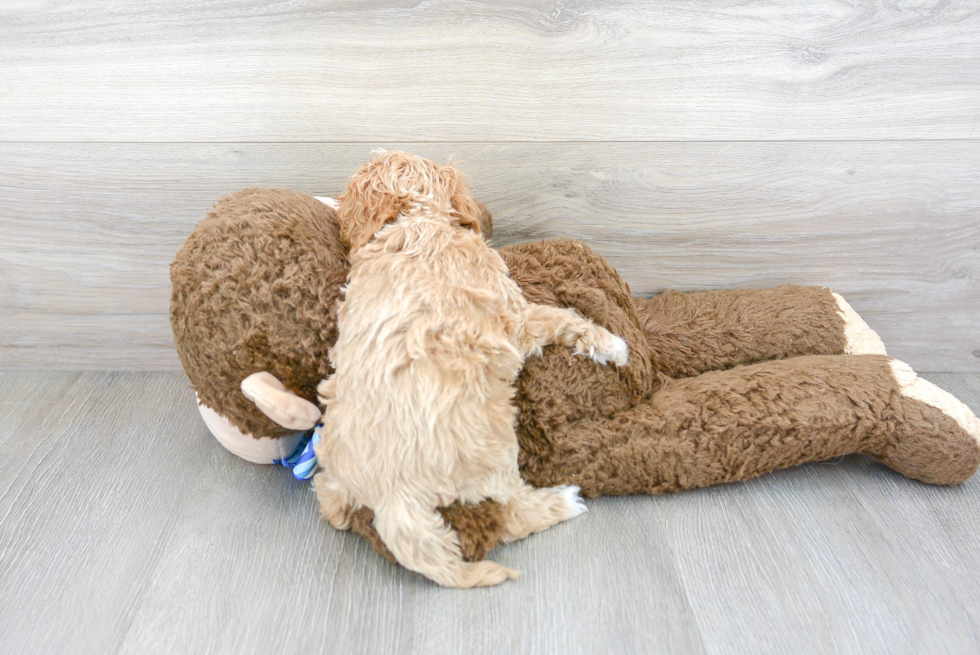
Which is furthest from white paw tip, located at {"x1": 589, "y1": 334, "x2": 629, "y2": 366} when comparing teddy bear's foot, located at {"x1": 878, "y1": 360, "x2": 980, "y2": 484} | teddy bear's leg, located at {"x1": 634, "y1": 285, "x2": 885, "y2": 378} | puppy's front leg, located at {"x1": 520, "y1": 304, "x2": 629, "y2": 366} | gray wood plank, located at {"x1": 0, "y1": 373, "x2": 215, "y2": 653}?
gray wood plank, located at {"x1": 0, "y1": 373, "x2": 215, "y2": 653}

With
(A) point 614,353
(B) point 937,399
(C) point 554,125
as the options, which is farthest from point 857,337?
(C) point 554,125

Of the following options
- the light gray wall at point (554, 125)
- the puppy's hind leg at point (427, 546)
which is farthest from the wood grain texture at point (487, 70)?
the puppy's hind leg at point (427, 546)

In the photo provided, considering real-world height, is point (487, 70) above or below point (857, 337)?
above

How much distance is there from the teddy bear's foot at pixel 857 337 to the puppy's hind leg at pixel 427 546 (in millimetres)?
662

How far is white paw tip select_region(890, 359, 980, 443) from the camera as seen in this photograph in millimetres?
861

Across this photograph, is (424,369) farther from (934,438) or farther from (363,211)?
(934,438)

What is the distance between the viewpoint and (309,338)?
0.77 meters

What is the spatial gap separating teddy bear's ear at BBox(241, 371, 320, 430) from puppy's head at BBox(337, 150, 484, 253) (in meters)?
0.19

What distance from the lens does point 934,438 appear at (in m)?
0.85

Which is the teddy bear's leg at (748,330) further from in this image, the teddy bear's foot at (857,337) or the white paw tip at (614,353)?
the white paw tip at (614,353)

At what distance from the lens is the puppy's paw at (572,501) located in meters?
0.83

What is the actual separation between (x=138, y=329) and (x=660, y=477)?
0.93m

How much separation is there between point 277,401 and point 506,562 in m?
0.33

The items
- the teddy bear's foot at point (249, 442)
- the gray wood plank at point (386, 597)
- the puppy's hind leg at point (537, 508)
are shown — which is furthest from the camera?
the teddy bear's foot at point (249, 442)
